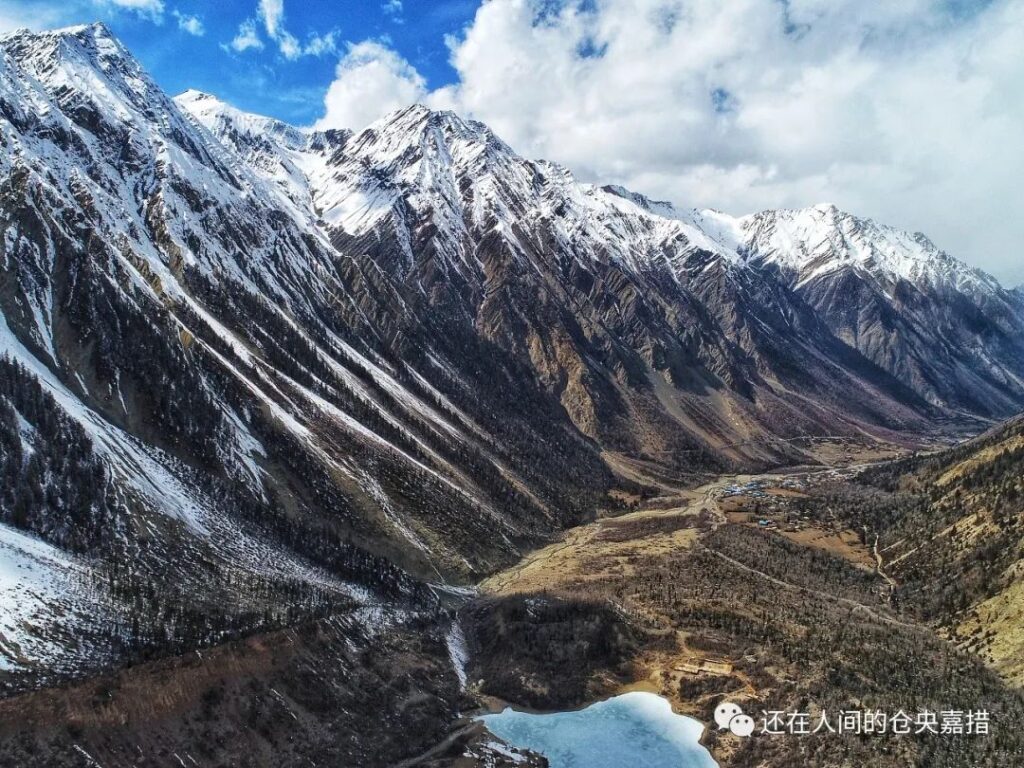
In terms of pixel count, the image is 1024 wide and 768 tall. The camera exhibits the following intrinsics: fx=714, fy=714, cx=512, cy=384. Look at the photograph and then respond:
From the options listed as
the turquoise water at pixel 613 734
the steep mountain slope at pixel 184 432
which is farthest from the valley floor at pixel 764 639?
the steep mountain slope at pixel 184 432

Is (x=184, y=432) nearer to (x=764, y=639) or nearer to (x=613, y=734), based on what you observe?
(x=613, y=734)

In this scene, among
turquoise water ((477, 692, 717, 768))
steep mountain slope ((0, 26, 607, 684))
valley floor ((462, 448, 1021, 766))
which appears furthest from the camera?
steep mountain slope ((0, 26, 607, 684))

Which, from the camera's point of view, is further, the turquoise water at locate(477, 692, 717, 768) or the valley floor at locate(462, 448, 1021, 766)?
the turquoise water at locate(477, 692, 717, 768)

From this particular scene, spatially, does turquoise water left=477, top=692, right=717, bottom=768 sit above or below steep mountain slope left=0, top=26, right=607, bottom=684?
below

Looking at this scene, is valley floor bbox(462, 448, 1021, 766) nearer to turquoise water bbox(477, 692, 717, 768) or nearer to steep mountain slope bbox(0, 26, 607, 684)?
turquoise water bbox(477, 692, 717, 768)

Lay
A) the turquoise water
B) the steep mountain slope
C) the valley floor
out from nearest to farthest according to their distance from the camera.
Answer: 1. the valley floor
2. the turquoise water
3. the steep mountain slope

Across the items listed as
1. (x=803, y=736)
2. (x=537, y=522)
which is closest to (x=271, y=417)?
(x=537, y=522)

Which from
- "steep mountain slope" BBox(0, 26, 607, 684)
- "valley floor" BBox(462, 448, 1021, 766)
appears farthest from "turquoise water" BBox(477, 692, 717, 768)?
"steep mountain slope" BBox(0, 26, 607, 684)

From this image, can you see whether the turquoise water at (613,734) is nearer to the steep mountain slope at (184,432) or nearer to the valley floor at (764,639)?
the valley floor at (764,639)

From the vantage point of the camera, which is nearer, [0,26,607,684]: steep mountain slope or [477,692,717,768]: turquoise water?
[477,692,717,768]: turquoise water
